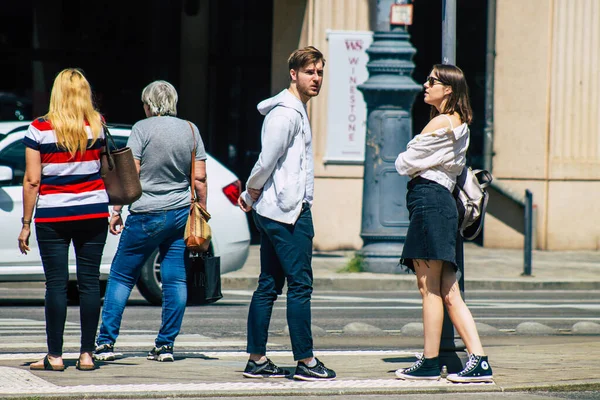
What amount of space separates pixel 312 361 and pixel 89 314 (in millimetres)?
1276

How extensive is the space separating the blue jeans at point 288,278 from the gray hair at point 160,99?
132 centimetres

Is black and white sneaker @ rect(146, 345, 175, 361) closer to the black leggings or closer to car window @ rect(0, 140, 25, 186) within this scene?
the black leggings

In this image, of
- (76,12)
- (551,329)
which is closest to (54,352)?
(551,329)

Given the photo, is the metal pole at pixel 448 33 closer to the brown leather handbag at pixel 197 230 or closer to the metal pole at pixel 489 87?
the brown leather handbag at pixel 197 230

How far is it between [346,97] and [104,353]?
11.0 m

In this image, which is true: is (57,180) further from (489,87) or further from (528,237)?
→ (489,87)

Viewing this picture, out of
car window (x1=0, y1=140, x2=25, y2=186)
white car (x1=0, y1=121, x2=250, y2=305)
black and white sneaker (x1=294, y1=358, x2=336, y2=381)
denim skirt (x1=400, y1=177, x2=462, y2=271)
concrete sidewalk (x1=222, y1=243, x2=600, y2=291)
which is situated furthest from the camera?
concrete sidewalk (x1=222, y1=243, x2=600, y2=291)

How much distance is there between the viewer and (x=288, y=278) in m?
6.71

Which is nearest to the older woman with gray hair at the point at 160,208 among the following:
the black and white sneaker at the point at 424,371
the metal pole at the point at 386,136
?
the black and white sneaker at the point at 424,371

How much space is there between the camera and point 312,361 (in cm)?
676

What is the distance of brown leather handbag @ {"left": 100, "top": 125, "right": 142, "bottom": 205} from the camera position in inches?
280

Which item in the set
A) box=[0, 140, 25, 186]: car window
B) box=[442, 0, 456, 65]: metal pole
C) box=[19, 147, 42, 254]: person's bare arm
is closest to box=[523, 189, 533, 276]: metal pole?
box=[0, 140, 25, 186]: car window

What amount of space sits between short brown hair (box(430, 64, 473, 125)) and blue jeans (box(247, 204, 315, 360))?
921mm

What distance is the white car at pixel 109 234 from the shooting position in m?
11.1
